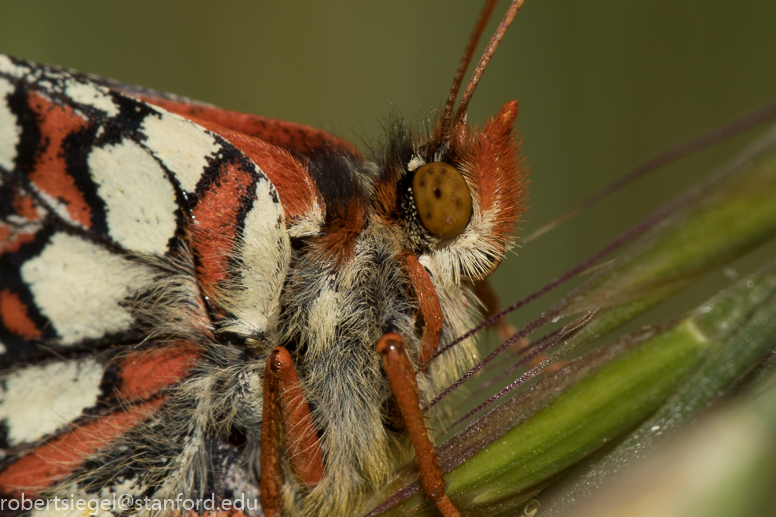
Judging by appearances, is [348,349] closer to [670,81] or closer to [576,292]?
[576,292]

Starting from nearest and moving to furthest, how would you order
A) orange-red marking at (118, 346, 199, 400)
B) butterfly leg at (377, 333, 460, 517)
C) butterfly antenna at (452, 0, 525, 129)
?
butterfly leg at (377, 333, 460, 517)
butterfly antenna at (452, 0, 525, 129)
orange-red marking at (118, 346, 199, 400)

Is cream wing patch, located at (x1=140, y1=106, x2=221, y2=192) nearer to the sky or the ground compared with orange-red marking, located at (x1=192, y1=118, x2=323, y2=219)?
nearer to the sky

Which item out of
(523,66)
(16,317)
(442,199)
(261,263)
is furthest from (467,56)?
(523,66)

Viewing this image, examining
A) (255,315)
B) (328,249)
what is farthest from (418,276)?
(255,315)

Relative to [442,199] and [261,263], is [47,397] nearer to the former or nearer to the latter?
[261,263]

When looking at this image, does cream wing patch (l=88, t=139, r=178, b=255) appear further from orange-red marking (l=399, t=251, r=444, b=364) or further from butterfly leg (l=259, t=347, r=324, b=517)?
orange-red marking (l=399, t=251, r=444, b=364)

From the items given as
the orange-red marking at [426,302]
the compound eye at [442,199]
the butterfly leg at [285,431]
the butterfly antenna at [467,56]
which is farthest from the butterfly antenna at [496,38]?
the butterfly leg at [285,431]

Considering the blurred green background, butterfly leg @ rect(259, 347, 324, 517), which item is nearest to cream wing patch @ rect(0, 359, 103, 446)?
butterfly leg @ rect(259, 347, 324, 517)
